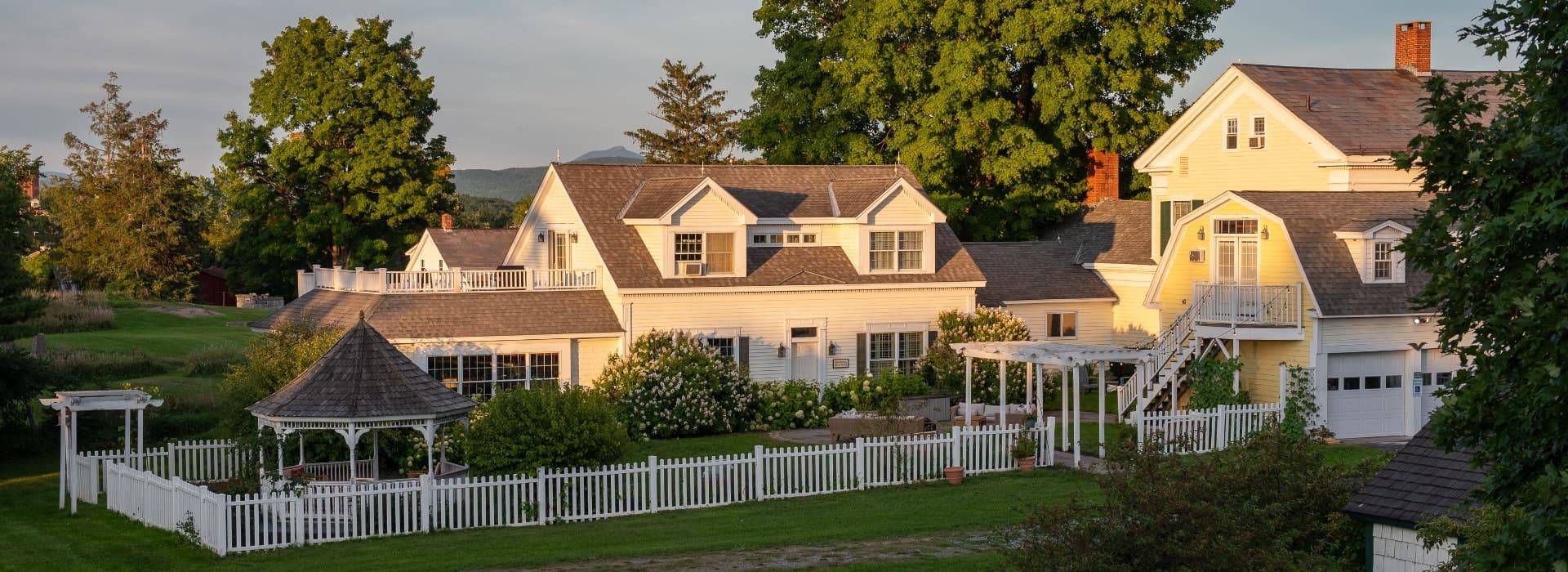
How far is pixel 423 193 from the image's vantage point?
189ft

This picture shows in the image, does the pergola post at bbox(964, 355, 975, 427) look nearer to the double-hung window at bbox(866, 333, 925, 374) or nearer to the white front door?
the double-hung window at bbox(866, 333, 925, 374)

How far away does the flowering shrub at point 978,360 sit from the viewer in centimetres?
3644

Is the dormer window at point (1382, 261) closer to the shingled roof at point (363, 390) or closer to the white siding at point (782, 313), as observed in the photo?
the white siding at point (782, 313)

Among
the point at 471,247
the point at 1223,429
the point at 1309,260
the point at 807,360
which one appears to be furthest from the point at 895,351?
the point at 471,247

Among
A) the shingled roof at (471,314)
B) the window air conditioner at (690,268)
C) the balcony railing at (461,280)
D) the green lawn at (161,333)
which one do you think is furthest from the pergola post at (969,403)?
the green lawn at (161,333)

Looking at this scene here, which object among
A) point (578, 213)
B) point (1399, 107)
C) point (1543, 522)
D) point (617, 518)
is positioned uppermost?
point (1399, 107)

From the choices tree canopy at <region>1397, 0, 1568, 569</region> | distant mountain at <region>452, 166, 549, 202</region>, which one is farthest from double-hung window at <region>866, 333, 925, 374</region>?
distant mountain at <region>452, 166, 549, 202</region>

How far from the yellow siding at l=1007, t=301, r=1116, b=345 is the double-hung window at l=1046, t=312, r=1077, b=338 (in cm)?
10

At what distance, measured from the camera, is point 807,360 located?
36656 mm

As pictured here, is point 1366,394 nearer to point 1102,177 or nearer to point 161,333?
point 1102,177

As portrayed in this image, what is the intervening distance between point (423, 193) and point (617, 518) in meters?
36.2

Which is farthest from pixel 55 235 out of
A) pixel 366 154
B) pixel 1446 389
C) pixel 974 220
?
pixel 1446 389

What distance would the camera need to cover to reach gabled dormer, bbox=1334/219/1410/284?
31.7 meters

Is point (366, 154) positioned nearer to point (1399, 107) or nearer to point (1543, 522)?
point (1399, 107)
